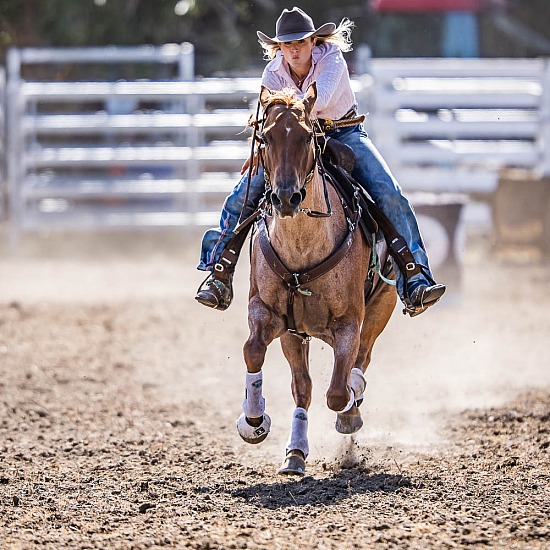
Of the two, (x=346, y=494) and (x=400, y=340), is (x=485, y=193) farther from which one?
(x=346, y=494)

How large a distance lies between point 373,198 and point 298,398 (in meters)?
Result: 1.13

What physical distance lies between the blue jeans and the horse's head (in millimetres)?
803

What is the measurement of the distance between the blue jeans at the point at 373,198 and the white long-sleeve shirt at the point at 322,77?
0.27m

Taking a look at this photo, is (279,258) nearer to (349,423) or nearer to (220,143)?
(349,423)

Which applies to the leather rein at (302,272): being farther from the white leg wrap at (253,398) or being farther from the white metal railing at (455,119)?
the white metal railing at (455,119)

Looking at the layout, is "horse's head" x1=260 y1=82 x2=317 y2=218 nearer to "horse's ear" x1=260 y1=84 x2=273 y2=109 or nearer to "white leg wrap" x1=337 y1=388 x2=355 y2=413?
"horse's ear" x1=260 y1=84 x2=273 y2=109

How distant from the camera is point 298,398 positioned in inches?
234

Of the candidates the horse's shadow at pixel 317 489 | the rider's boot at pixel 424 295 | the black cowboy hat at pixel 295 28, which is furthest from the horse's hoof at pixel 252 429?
the black cowboy hat at pixel 295 28

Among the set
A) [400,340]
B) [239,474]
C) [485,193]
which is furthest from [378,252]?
[485,193]

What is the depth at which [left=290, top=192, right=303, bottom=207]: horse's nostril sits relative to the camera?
4.88 metres

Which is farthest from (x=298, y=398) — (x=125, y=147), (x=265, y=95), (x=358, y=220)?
(x=125, y=147)

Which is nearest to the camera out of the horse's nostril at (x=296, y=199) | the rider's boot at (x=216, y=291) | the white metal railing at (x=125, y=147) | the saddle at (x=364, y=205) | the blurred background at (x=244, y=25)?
the horse's nostril at (x=296, y=199)

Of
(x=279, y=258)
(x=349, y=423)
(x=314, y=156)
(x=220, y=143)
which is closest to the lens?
(x=314, y=156)

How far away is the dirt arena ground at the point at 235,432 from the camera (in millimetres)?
4625
